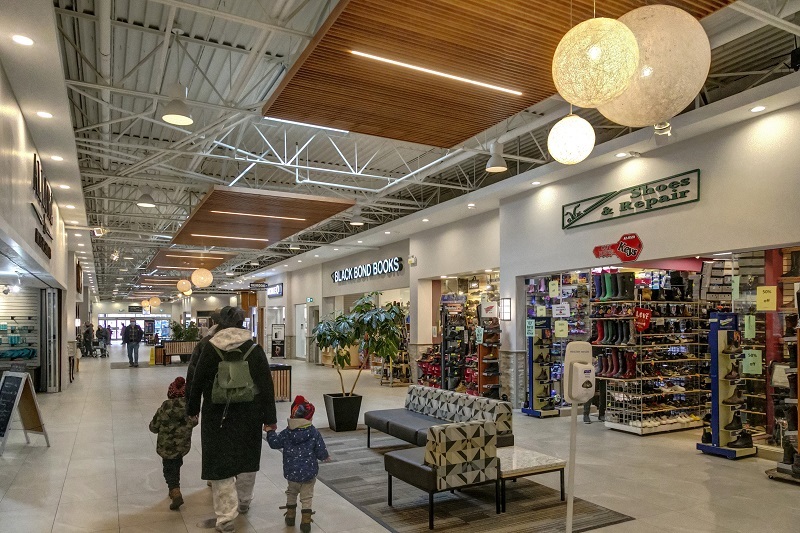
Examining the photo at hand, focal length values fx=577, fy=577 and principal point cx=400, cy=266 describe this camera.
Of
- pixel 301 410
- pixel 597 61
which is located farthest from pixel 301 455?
pixel 597 61

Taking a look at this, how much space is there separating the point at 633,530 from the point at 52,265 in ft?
35.3

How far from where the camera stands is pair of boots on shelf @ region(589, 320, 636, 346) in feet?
28.9

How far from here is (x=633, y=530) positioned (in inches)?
180

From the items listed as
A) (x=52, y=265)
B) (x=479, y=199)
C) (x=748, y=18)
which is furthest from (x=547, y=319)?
(x=52, y=265)

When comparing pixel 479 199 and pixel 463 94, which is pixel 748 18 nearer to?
pixel 463 94

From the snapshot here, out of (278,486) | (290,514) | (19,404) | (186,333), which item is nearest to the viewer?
(290,514)

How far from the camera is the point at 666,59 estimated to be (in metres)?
2.72

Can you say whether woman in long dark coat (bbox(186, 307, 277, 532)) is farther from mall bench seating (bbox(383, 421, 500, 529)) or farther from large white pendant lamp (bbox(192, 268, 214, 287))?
large white pendant lamp (bbox(192, 268, 214, 287))

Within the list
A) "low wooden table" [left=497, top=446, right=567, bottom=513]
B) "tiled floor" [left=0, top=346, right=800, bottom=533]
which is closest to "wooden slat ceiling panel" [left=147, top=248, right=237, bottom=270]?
"tiled floor" [left=0, top=346, right=800, bottom=533]

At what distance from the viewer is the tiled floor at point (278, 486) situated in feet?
15.4

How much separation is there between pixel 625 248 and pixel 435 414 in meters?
4.07

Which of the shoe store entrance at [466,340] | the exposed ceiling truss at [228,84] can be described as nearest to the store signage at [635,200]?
the exposed ceiling truss at [228,84]

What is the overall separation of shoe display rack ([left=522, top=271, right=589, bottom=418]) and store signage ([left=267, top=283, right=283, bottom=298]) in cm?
1921

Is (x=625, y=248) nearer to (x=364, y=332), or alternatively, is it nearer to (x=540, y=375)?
(x=540, y=375)
